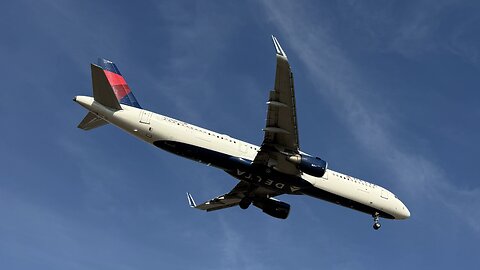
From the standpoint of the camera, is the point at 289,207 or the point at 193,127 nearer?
the point at 193,127

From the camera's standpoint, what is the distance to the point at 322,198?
49875 millimetres

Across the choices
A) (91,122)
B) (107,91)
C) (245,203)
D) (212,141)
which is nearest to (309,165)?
(212,141)

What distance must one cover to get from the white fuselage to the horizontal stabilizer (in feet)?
6.12

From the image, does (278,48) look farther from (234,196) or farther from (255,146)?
(234,196)

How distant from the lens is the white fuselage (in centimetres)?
4375

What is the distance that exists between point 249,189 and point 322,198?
262 inches

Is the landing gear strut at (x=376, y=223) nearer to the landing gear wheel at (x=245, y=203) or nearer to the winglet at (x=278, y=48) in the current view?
the landing gear wheel at (x=245, y=203)

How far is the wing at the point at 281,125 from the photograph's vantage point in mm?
36938

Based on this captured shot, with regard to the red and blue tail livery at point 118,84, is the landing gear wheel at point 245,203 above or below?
below

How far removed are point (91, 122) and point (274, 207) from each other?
60.7 ft

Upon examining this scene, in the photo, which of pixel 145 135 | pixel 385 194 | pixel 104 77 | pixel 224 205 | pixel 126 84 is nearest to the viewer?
pixel 104 77

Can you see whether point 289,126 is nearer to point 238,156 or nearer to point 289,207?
point 238,156

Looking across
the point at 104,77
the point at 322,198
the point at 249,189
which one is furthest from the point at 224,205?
the point at 104,77

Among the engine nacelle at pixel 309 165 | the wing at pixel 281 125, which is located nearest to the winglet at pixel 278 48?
the wing at pixel 281 125
